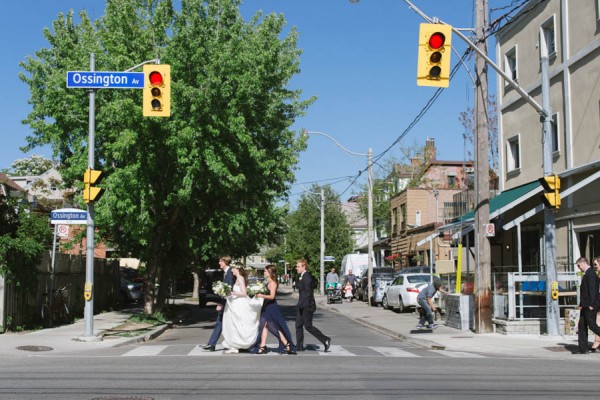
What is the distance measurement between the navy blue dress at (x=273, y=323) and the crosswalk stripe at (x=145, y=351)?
2039 millimetres

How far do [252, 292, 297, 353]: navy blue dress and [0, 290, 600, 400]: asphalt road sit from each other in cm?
45

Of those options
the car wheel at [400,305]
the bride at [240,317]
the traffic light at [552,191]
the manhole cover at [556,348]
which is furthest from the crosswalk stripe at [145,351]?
Answer: the car wheel at [400,305]

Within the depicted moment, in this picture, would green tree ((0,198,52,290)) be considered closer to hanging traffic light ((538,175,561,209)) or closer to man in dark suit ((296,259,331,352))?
man in dark suit ((296,259,331,352))

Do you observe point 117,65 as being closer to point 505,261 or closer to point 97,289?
point 97,289

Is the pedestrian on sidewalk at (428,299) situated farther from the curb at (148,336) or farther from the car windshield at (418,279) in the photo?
the car windshield at (418,279)

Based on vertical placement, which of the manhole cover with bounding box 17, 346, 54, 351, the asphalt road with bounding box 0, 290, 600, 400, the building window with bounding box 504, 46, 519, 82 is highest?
the building window with bounding box 504, 46, 519, 82

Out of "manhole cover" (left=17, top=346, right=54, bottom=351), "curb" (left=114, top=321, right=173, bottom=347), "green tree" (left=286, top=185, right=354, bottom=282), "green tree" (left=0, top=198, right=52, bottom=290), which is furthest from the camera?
"green tree" (left=286, top=185, right=354, bottom=282)

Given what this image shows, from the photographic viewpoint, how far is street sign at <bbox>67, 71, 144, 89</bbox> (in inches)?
626

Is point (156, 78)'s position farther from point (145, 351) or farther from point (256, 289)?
point (145, 351)

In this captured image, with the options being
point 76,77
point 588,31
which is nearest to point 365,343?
point 76,77

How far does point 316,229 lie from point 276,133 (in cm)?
3913

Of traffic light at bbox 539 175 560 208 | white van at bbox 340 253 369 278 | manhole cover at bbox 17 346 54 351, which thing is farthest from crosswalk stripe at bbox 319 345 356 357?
white van at bbox 340 253 369 278

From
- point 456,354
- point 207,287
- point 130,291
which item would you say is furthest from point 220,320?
point 130,291

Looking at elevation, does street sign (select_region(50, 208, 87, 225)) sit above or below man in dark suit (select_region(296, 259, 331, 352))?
above
